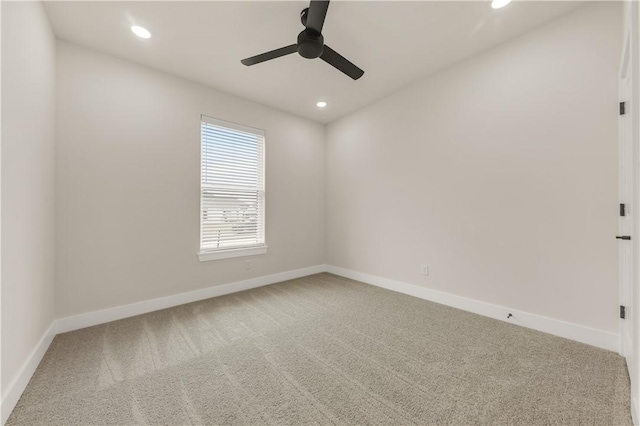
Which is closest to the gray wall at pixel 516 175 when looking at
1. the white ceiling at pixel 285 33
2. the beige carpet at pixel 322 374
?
the white ceiling at pixel 285 33

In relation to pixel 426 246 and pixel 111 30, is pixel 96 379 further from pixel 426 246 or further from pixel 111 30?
pixel 426 246

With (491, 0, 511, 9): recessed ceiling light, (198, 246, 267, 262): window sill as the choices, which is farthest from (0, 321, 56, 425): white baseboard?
(491, 0, 511, 9): recessed ceiling light

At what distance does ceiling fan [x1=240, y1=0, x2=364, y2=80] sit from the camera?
1658 mm

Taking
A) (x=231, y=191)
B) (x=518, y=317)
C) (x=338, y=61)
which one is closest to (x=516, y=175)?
(x=518, y=317)

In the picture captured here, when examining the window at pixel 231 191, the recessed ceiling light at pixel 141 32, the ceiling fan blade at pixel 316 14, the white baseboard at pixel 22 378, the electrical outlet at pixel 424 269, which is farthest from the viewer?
the window at pixel 231 191

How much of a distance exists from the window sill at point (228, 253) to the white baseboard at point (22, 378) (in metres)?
1.42

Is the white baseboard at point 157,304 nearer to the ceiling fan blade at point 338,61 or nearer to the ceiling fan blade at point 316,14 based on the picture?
the ceiling fan blade at point 338,61

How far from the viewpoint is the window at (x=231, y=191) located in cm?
324

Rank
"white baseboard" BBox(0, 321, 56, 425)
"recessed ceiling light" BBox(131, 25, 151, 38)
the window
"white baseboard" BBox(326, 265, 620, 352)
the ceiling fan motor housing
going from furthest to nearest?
the window → "recessed ceiling light" BBox(131, 25, 151, 38) → "white baseboard" BBox(326, 265, 620, 352) → the ceiling fan motor housing → "white baseboard" BBox(0, 321, 56, 425)

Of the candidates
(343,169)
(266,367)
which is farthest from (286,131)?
(266,367)

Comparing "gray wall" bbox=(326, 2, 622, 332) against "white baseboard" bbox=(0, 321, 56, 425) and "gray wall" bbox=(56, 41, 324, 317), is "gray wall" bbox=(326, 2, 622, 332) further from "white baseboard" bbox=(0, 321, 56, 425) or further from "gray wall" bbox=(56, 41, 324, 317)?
"white baseboard" bbox=(0, 321, 56, 425)

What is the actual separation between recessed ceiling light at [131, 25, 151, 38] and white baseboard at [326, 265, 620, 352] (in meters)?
3.88

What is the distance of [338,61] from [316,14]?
1.67 ft

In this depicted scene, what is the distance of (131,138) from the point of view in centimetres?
267
